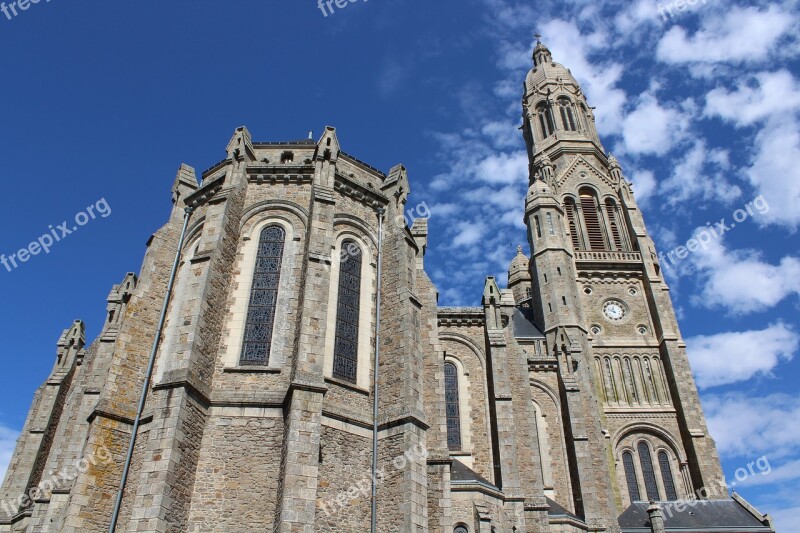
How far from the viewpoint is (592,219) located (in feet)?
125

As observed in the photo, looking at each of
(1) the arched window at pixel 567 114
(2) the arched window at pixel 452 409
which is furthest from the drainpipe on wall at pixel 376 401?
(1) the arched window at pixel 567 114

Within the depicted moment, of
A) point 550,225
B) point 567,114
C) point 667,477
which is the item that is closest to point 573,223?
point 550,225

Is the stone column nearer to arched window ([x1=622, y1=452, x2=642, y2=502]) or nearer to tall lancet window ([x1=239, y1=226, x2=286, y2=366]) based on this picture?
Answer: tall lancet window ([x1=239, y1=226, x2=286, y2=366])

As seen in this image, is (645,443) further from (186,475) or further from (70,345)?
(70,345)

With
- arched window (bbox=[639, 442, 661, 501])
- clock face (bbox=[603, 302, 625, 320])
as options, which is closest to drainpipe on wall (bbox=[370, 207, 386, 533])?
arched window (bbox=[639, 442, 661, 501])

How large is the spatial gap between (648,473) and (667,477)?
0.90m

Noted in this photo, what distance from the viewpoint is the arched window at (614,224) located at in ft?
121

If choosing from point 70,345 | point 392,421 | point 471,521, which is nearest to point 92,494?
point 392,421

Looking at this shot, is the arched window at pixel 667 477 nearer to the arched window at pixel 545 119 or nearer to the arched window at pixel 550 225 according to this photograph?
the arched window at pixel 550 225

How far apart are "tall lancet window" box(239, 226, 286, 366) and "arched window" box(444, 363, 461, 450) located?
8.23m

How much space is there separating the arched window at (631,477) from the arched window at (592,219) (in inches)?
533

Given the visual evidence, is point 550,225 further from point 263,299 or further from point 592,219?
point 263,299

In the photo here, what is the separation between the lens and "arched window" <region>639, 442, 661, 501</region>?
27469 mm

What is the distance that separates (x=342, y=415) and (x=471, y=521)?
6.76m
